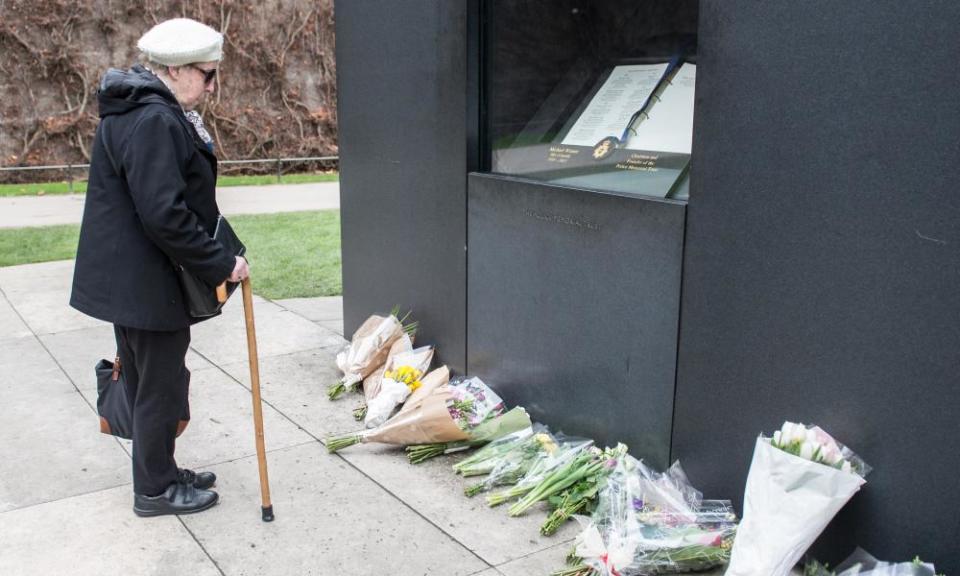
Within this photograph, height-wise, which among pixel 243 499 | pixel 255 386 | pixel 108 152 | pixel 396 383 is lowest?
pixel 243 499

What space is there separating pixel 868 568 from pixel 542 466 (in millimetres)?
1318

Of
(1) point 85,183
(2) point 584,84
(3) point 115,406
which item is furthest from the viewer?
(1) point 85,183

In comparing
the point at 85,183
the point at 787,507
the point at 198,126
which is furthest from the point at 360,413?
the point at 85,183

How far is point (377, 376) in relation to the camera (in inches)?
179

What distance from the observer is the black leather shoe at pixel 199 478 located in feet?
11.4

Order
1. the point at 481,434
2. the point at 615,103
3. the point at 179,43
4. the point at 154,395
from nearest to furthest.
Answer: the point at 179,43 → the point at 154,395 → the point at 481,434 → the point at 615,103

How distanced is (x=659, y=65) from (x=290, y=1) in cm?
1701

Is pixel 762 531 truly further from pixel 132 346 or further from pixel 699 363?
pixel 132 346

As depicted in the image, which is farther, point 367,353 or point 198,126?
point 367,353

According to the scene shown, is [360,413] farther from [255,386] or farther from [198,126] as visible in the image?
[198,126]

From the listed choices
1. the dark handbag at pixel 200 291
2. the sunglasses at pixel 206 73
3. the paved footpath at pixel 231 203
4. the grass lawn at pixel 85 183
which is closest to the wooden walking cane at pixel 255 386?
the dark handbag at pixel 200 291

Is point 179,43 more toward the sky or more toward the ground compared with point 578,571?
more toward the sky

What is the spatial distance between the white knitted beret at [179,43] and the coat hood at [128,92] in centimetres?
9

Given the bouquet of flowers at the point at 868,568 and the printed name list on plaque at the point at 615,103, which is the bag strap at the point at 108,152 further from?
the bouquet of flowers at the point at 868,568
